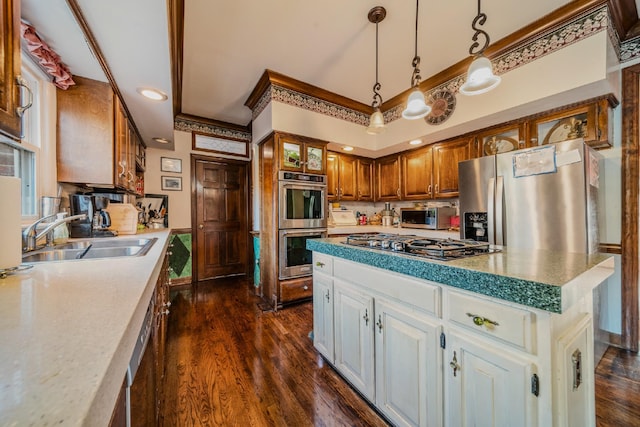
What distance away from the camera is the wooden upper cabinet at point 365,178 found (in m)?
3.90

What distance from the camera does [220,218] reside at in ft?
13.5

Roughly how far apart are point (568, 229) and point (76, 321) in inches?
108

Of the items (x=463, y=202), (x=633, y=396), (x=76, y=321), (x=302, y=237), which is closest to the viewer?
(x=76, y=321)

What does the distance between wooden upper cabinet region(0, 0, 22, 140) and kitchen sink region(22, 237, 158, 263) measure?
67 cm

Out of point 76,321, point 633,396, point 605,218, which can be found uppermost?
point 605,218

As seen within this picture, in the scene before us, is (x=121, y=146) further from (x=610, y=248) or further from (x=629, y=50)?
(x=629, y=50)

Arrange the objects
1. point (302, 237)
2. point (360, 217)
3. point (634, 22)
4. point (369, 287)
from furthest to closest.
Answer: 1. point (360, 217)
2. point (302, 237)
3. point (634, 22)
4. point (369, 287)

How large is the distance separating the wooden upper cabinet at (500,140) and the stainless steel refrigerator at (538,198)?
45 centimetres

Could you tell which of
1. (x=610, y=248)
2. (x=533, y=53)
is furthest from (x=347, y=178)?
(x=610, y=248)

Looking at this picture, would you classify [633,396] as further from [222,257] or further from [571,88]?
[222,257]

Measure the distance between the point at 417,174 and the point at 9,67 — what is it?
11.6 feet

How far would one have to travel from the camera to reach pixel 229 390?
1.56 metres

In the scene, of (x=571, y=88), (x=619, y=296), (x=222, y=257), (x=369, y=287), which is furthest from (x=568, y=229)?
(x=222, y=257)

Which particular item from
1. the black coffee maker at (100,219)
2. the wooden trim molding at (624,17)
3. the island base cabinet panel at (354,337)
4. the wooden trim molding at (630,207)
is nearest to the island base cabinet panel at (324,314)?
the island base cabinet panel at (354,337)
